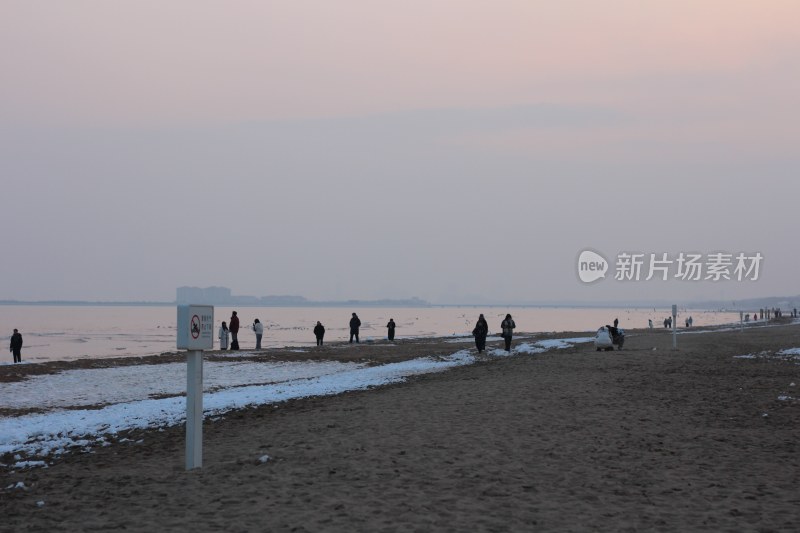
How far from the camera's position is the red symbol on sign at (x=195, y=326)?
10.0 m

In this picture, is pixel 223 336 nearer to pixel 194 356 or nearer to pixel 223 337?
pixel 223 337

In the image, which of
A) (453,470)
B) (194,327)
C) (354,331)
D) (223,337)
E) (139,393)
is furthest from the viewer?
(354,331)

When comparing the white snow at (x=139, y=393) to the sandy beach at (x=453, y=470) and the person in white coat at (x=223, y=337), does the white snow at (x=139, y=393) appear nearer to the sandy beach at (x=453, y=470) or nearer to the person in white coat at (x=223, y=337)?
the sandy beach at (x=453, y=470)

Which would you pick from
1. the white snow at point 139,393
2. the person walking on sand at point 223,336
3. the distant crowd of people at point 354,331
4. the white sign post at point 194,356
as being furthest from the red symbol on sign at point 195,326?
the person walking on sand at point 223,336

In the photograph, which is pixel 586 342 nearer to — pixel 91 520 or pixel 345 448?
pixel 345 448

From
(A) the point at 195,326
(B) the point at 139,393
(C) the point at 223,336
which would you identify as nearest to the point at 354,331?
(C) the point at 223,336

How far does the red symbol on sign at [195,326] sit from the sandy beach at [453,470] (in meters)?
1.77

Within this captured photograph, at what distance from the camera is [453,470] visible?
10211mm

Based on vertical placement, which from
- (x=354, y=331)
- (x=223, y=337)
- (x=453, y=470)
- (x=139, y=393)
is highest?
(x=354, y=331)

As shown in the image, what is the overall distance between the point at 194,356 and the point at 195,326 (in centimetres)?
46

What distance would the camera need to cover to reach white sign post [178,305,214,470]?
9914mm

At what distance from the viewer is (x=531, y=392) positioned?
18750 mm

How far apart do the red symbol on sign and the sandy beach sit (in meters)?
1.77

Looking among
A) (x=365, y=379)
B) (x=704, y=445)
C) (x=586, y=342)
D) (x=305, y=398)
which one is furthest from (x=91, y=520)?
(x=586, y=342)
